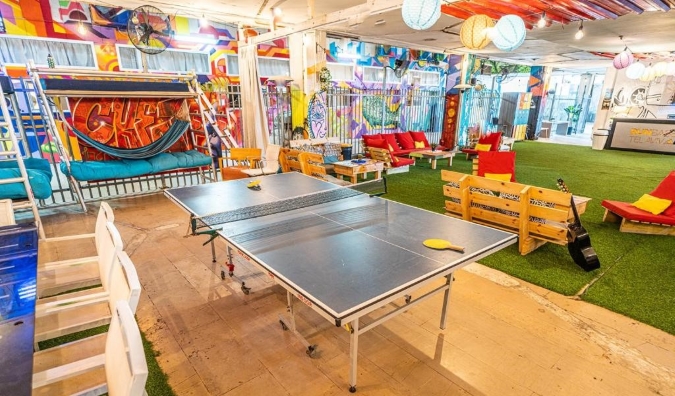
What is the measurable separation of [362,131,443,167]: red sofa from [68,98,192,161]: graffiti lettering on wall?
4154mm

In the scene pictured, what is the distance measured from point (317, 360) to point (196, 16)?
26.1 ft

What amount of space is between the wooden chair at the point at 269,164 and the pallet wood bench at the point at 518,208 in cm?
305

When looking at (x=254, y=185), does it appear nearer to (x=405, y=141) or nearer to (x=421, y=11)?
(x=421, y=11)

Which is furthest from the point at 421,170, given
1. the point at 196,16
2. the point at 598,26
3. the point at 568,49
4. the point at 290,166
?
the point at 568,49

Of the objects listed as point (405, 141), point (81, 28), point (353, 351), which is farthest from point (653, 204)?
point (81, 28)

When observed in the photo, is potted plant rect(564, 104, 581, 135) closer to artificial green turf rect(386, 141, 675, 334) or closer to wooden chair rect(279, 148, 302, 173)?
artificial green turf rect(386, 141, 675, 334)

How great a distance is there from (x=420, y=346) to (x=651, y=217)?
3799mm

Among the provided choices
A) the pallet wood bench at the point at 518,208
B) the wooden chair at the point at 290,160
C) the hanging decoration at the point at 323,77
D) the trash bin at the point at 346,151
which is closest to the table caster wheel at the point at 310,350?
the pallet wood bench at the point at 518,208

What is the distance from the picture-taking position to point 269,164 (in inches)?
249

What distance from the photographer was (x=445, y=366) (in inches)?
88.1

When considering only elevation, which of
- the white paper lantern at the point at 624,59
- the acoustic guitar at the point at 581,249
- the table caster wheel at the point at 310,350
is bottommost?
the table caster wheel at the point at 310,350

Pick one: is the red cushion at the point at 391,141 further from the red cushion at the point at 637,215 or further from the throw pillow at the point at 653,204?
the throw pillow at the point at 653,204

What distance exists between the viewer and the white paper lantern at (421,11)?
Answer: 3252mm

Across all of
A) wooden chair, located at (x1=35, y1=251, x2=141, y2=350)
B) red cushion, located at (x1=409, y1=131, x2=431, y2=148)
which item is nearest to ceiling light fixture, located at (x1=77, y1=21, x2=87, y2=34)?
wooden chair, located at (x1=35, y1=251, x2=141, y2=350)
